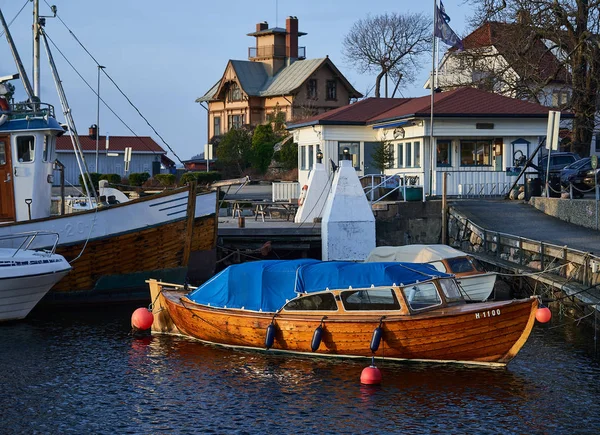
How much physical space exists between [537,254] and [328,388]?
415 inches

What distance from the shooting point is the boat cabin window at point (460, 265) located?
81.7 feet

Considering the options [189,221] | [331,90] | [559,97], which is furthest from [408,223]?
[331,90]

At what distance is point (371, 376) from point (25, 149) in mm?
14224

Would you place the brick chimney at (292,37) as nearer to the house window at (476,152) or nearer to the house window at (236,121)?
the house window at (236,121)

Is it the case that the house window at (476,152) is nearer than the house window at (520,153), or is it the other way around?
the house window at (520,153)

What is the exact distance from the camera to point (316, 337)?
62.6 feet

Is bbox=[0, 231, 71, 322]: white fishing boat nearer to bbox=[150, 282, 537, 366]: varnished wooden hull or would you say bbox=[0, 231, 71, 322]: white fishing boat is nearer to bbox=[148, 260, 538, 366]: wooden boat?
bbox=[148, 260, 538, 366]: wooden boat

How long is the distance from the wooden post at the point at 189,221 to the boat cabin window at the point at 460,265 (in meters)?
7.67

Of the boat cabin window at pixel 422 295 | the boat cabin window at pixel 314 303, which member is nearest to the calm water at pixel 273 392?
the boat cabin window at pixel 314 303

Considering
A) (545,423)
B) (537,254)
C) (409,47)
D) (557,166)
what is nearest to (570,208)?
(537,254)

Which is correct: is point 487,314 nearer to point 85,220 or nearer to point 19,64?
point 85,220

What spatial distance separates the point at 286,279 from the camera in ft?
67.6

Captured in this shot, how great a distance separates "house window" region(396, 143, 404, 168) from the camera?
39719mm

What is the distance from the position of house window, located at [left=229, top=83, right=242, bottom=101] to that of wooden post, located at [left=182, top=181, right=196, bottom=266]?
54.9 metres
